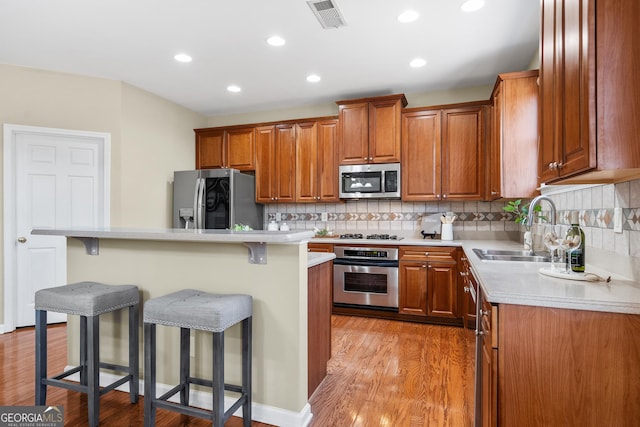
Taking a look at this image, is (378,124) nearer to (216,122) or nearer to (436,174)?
(436,174)

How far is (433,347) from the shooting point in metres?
3.10

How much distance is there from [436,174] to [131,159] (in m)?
3.62

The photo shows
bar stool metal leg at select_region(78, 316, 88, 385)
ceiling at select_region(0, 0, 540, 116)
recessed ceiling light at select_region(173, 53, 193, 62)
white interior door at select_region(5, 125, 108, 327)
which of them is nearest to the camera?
bar stool metal leg at select_region(78, 316, 88, 385)

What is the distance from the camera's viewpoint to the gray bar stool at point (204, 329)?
166cm

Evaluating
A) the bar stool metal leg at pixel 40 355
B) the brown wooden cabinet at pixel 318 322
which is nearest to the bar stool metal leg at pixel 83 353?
the bar stool metal leg at pixel 40 355

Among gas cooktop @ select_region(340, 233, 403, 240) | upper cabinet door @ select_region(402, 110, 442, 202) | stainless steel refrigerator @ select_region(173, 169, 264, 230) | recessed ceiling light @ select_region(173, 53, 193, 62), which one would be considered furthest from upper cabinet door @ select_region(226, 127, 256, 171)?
upper cabinet door @ select_region(402, 110, 442, 202)

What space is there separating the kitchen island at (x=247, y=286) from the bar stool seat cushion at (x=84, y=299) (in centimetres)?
19

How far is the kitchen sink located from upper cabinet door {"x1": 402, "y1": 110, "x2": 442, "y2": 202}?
131 centimetres

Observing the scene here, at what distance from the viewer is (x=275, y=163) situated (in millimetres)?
4758

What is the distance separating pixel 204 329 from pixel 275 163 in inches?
131

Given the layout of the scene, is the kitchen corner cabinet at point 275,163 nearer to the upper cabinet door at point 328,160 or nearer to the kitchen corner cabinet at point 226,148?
the kitchen corner cabinet at point 226,148

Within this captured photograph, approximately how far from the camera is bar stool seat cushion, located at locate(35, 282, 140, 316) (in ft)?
6.25

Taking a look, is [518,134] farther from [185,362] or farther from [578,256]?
[185,362]

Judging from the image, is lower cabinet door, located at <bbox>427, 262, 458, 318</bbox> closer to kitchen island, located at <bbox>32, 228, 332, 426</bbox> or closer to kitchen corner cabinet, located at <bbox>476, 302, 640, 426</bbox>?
kitchen island, located at <bbox>32, 228, 332, 426</bbox>
